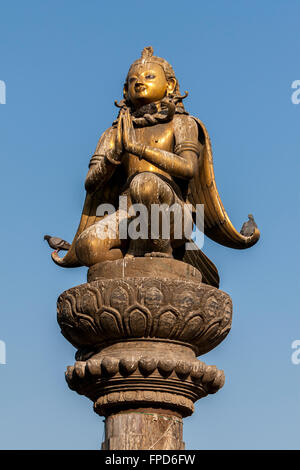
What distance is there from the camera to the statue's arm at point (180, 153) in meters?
11.4

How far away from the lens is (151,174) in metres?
11.1

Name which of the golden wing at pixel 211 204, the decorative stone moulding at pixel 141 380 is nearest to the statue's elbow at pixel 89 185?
the golden wing at pixel 211 204

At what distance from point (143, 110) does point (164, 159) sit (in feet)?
3.56

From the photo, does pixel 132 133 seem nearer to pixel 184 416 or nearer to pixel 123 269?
pixel 123 269

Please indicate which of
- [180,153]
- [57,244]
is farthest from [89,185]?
[180,153]

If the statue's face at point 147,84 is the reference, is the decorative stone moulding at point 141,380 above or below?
below

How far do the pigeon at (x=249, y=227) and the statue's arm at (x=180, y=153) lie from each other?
3.17 ft

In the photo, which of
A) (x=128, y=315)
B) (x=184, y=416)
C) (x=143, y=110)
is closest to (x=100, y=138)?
(x=143, y=110)

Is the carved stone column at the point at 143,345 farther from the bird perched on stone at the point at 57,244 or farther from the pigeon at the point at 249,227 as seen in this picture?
the bird perched on stone at the point at 57,244

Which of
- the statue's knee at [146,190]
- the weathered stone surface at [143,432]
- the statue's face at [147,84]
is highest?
the statue's face at [147,84]

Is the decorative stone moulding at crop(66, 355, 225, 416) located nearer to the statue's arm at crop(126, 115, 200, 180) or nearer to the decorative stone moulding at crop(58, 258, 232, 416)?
the decorative stone moulding at crop(58, 258, 232, 416)

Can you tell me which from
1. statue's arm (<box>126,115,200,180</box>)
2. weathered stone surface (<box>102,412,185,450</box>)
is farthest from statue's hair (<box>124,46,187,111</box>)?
weathered stone surface (<box>102,412,185,450</box>)

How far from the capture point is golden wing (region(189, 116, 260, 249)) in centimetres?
1189

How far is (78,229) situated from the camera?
12.3 m
